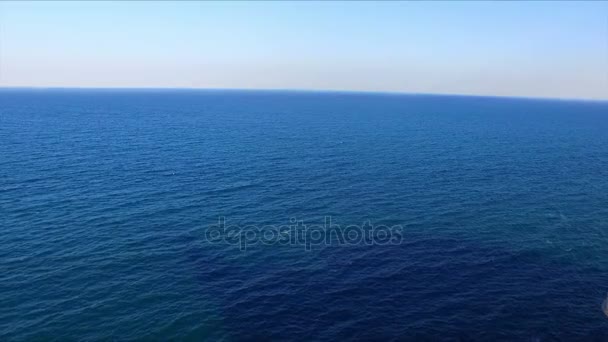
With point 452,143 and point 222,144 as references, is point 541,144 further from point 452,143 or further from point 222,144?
point 222,144

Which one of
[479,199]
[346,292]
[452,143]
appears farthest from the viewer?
[452,143]

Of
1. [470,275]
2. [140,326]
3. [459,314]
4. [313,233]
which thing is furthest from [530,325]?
[140,326]

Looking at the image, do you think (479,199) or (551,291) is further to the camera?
(479,199)

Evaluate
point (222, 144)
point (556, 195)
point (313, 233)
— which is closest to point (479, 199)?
point (556, 195)

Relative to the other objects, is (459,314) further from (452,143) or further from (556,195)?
(452,143)

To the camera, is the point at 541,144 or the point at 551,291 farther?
the point at 541,144

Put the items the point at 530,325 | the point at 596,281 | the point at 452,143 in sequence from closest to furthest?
1. the point at 530,325
2. the point at 596,281
3. the point at 452,143
